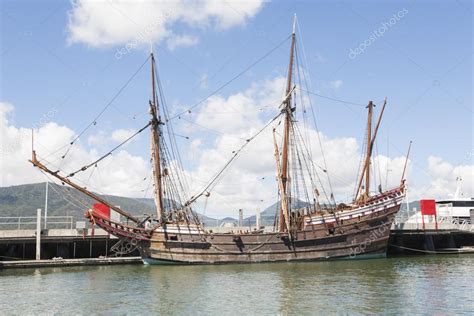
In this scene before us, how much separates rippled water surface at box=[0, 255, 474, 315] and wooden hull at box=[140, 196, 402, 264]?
1.97 meters

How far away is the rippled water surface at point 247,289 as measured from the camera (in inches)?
907

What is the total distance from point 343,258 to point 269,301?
20.1 metres

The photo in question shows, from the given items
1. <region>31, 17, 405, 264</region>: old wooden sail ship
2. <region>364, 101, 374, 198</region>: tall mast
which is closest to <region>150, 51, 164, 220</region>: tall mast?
<region>31, 17, 405, 264</region>: old wooden sail ship

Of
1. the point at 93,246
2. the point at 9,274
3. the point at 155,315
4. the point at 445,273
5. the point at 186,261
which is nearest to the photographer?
the point at 155,315

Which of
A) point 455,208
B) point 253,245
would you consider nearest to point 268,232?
point 253,245

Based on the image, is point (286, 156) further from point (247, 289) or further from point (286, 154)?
point (247, 289)

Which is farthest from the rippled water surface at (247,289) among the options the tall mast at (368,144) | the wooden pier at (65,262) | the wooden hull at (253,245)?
the tall mast at (368,144)

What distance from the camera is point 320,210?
44.0 m

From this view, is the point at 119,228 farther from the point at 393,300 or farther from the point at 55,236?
the point at 393,300

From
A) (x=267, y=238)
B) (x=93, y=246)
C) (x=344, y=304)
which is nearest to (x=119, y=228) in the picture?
(x=93, y=246)

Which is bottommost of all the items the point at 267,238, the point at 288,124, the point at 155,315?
the point at 155,315

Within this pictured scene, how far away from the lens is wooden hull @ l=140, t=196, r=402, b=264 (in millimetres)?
41969

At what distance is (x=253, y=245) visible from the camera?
138 feet

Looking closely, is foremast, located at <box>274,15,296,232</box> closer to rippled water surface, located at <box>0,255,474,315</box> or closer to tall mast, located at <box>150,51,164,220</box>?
rippled water surface, located at <box>0,255,474,315</box>
